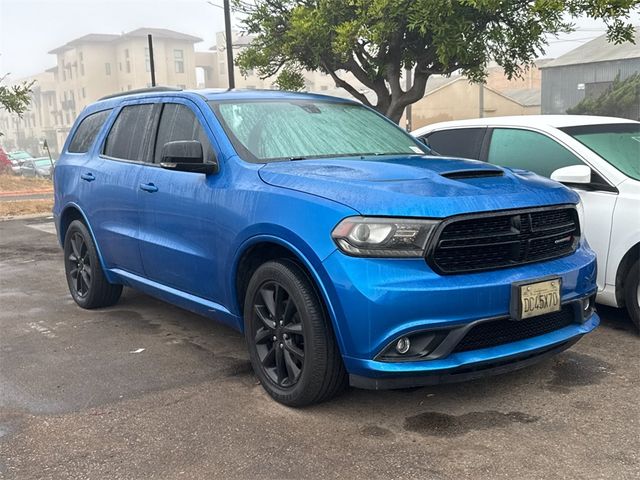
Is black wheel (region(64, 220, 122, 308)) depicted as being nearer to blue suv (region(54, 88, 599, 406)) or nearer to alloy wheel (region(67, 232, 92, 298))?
alloy wheel (region(67, 232, 92, 298))

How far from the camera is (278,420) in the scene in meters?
3.47

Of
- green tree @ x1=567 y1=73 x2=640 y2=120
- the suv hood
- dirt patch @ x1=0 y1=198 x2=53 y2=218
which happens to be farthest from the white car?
green tree @ x1=567 y1=73 x2=640 y2=120

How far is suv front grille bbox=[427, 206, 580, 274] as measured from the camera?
318 cm

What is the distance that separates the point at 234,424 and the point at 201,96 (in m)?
2.18

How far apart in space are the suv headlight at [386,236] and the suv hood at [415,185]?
4 centimetres

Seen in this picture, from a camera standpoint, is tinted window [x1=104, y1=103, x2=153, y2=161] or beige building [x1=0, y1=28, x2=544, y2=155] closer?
tinted window [x1=104, y1=103, x2=153, y2=161]

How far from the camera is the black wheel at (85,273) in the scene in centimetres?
562

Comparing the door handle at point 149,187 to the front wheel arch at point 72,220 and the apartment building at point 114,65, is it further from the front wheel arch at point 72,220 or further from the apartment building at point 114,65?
the apartment building at point 114,65

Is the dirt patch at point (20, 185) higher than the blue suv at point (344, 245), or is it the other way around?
the blue suv at point (344, 245)

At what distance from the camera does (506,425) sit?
3.33 metres

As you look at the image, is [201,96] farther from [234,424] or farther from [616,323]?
[616,323]

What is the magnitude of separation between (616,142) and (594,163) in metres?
0.47

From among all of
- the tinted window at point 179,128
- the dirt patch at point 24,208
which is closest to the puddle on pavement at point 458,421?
the tinted window at point 179,128

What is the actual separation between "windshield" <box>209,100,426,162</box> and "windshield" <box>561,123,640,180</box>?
1.33 m
